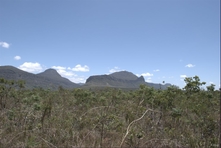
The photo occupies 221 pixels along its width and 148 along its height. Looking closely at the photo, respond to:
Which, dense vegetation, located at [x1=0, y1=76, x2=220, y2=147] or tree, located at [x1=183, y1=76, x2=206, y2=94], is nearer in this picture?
dense vegetation, located at [x1=0, y1=76, x2=220, y2=147]

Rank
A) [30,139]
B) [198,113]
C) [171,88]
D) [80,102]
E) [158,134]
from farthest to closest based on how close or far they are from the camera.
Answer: [80,102] < [171,88] < [198,113] < [158,134] < [30,139]

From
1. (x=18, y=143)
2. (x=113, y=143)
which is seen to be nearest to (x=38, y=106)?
(x=18, y=143)

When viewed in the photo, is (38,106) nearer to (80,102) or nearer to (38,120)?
(38,120)

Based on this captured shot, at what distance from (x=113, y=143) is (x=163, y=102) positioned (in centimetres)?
254

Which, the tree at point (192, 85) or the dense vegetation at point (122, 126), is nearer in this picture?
the dense vegetation at point (122, 126)

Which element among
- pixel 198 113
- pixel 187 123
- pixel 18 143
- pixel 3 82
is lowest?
pixel 18 143

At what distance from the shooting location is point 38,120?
4582 millimetres

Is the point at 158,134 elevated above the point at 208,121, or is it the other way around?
the point at 208,121

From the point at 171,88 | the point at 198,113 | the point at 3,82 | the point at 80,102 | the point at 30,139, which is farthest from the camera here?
the point at 80,102

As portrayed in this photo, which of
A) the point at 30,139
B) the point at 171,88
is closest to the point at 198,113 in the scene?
the point at 171,88

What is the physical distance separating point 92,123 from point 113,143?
4.54 ft

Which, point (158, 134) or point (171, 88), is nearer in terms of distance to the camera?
point (158, 134)

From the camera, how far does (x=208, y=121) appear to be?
4082 mm

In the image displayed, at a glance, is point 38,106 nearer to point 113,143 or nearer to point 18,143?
point 18,143
